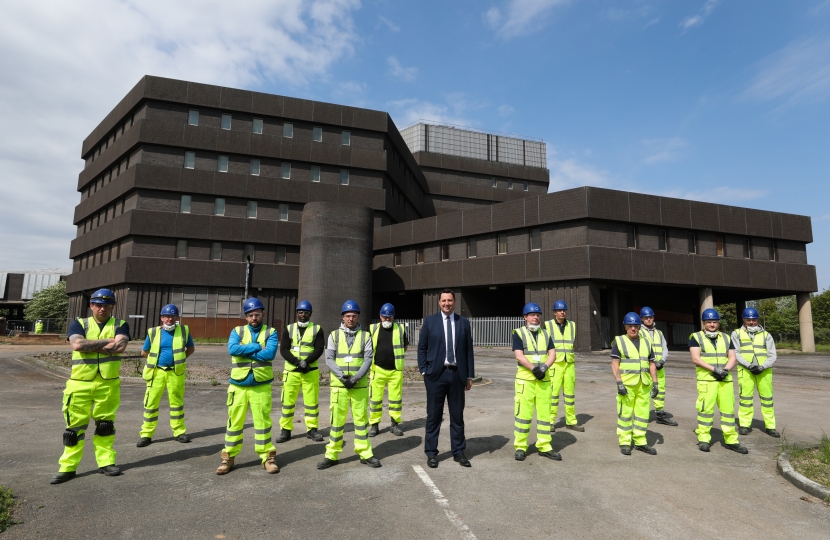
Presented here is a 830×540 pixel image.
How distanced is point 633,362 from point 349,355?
13.2ft

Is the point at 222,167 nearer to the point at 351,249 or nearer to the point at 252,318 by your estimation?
the point at 351,249

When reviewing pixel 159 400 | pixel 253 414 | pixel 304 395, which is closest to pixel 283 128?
pixel 159 400

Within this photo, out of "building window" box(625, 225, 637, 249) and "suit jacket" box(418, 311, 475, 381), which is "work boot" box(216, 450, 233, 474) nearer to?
"suit jacket" box(418, 311, 475, 381)

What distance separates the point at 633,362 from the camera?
7.09m

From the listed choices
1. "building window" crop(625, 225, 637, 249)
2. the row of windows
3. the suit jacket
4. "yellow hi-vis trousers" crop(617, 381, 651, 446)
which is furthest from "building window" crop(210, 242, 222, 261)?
"yellow hi-vis trousers" crop(617, 381, 651, 446)

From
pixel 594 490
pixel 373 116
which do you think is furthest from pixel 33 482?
pixel 373 116

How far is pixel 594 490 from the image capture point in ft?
17.7

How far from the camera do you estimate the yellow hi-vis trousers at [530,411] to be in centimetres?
663

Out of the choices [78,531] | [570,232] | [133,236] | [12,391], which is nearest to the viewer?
[78,531]

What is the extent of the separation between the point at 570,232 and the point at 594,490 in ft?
92.4

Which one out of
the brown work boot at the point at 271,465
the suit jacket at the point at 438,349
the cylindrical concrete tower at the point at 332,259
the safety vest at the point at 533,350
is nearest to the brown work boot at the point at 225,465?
the brown work boot at the point at 271,465

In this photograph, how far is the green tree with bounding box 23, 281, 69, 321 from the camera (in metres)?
62.2

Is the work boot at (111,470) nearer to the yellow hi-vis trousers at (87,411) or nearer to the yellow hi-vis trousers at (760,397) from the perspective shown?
the yellow hi-vis trousers at (87,411)

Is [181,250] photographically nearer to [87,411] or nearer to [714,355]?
[87,411]
